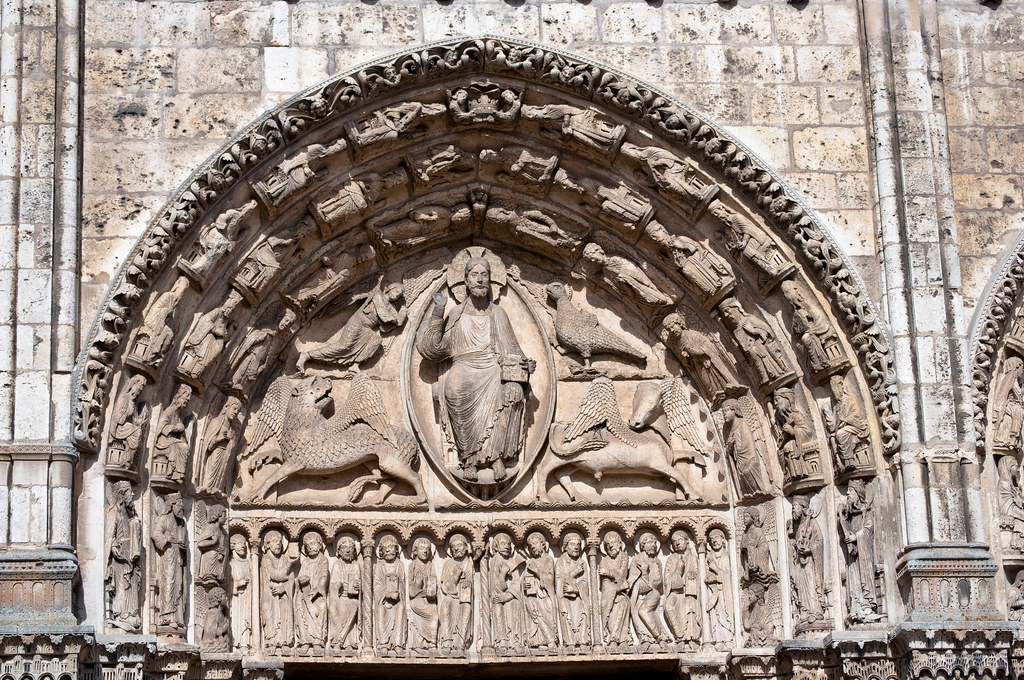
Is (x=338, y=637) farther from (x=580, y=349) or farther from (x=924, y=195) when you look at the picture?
(x=924, y=195)

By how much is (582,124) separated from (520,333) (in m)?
1.60

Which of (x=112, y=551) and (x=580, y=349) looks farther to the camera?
(x=580, y=349)

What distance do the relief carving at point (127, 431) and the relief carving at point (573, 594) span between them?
9.60 ft

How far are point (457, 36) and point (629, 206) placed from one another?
1.61 meters

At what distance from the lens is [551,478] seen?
1181 cm

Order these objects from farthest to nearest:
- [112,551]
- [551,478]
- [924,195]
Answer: [551,478], [924,195], [112,551]

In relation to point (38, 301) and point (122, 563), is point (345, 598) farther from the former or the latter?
point (38, 301)

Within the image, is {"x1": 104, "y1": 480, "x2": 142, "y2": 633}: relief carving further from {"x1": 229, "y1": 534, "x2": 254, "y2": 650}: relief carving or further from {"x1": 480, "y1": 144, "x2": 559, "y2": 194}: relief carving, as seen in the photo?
{"x1": 480, "y1": 144, "x2": 559, "y2": 194}: relief carving

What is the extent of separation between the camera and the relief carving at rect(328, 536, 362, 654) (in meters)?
11.3

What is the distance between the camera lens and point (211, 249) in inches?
430

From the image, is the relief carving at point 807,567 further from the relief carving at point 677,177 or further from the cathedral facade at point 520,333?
the relief carving at point 677,177

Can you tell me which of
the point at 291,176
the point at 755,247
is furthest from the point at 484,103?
the point at 755,247

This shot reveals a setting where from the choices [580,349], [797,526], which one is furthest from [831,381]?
[580,349]

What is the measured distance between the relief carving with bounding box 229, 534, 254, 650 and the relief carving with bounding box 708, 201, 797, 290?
3752 mm
